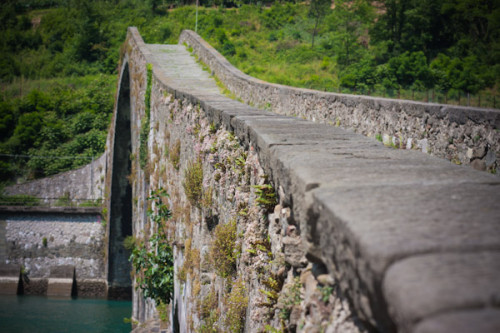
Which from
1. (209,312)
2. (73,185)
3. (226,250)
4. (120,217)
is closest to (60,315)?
(120,217)

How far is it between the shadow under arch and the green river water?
772mm

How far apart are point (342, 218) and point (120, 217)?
21327 millimetres

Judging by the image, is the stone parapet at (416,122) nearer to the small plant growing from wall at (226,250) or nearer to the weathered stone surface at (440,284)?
the small plant growing from wall at (226,250)

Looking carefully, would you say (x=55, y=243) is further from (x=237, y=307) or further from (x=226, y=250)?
(x=237, y=307)

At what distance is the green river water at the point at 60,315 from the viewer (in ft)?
59.1

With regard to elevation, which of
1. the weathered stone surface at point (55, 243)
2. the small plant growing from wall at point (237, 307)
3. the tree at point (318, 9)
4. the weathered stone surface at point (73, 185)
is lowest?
the weathered stone surface at point (55, 243)

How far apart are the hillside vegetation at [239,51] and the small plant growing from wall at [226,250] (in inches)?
427

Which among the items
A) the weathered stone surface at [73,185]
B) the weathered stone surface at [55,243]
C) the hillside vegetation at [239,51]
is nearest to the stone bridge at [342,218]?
the hillside vegetation at [239,51]

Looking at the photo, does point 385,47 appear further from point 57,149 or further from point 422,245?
point 422,245

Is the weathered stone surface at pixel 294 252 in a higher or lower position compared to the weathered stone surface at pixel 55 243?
higher

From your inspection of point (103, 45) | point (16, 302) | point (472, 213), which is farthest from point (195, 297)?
point (103, 45)

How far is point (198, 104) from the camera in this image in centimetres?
561

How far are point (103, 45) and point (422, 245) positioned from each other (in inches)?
1544

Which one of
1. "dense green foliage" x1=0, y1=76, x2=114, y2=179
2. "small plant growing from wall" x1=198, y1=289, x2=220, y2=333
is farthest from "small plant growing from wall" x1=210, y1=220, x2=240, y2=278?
"dense green foliage" x1=0, y1=76, x2=114, y2=179
